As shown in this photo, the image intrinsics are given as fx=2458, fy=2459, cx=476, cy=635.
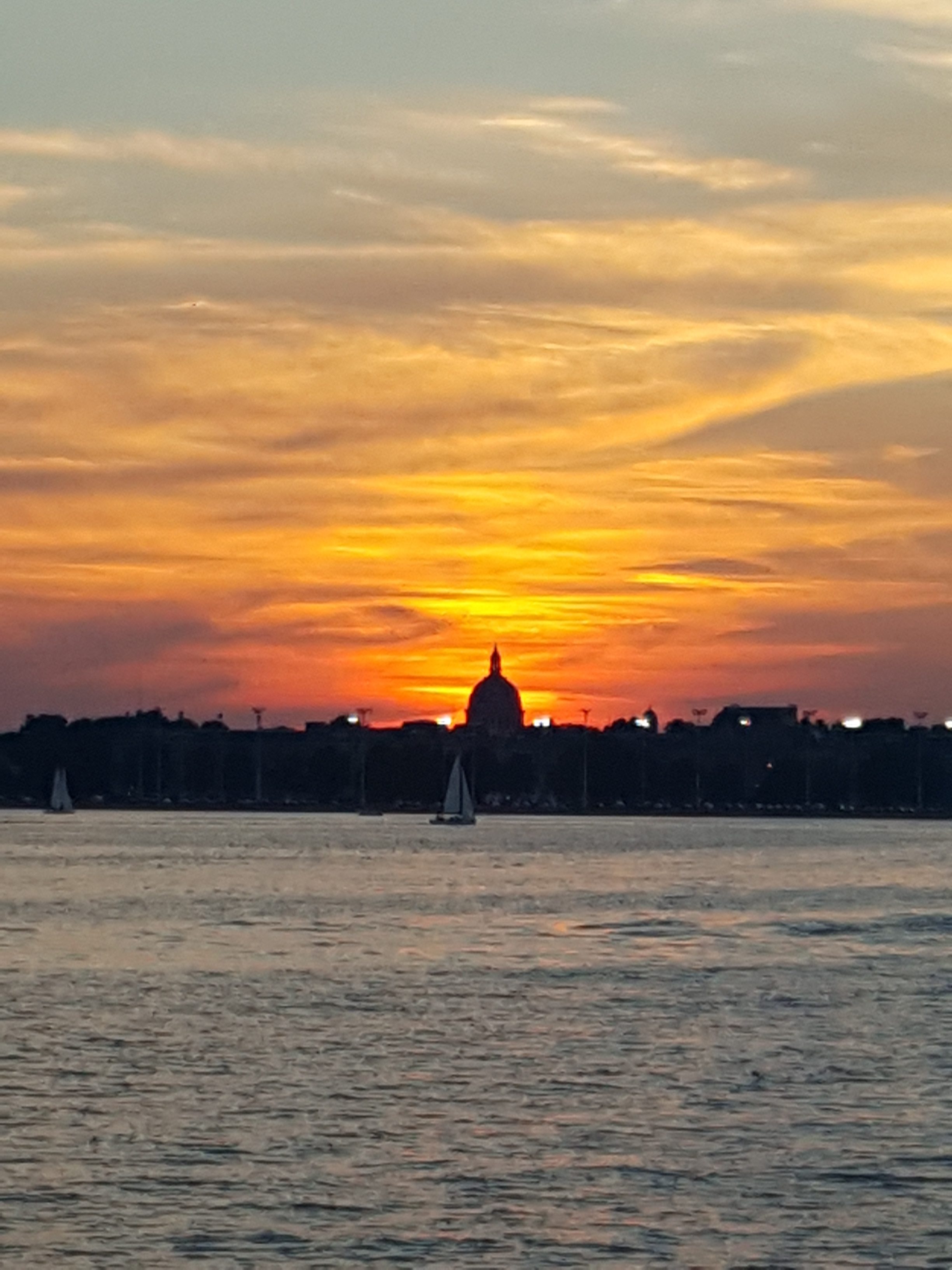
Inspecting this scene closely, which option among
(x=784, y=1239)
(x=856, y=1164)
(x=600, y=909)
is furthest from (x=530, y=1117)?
(x=600, y=909)

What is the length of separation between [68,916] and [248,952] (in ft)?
66.4

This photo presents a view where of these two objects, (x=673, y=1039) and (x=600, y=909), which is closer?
(x=673, y=1039)

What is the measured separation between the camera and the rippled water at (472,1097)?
29875 mm

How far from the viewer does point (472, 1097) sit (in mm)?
41312

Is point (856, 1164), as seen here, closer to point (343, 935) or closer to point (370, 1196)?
point (370, 1196)

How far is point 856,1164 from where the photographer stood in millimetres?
34469

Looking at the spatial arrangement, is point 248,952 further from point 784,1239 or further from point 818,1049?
point 784,1239

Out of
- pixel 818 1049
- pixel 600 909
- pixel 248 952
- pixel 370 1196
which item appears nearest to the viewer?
pixel 370 1196

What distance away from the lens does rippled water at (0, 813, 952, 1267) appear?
29.9 metres

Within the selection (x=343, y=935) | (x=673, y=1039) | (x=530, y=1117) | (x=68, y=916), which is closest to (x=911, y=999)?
(x=673, y=1039)

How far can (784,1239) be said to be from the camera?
29.6m

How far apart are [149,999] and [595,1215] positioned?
2900cm

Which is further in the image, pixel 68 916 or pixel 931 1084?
pixel 68 916

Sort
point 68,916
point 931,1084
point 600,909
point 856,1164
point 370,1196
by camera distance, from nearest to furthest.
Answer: point 370,1196, point 856,1164, point 931,1084, point 68,916, point 600,909
